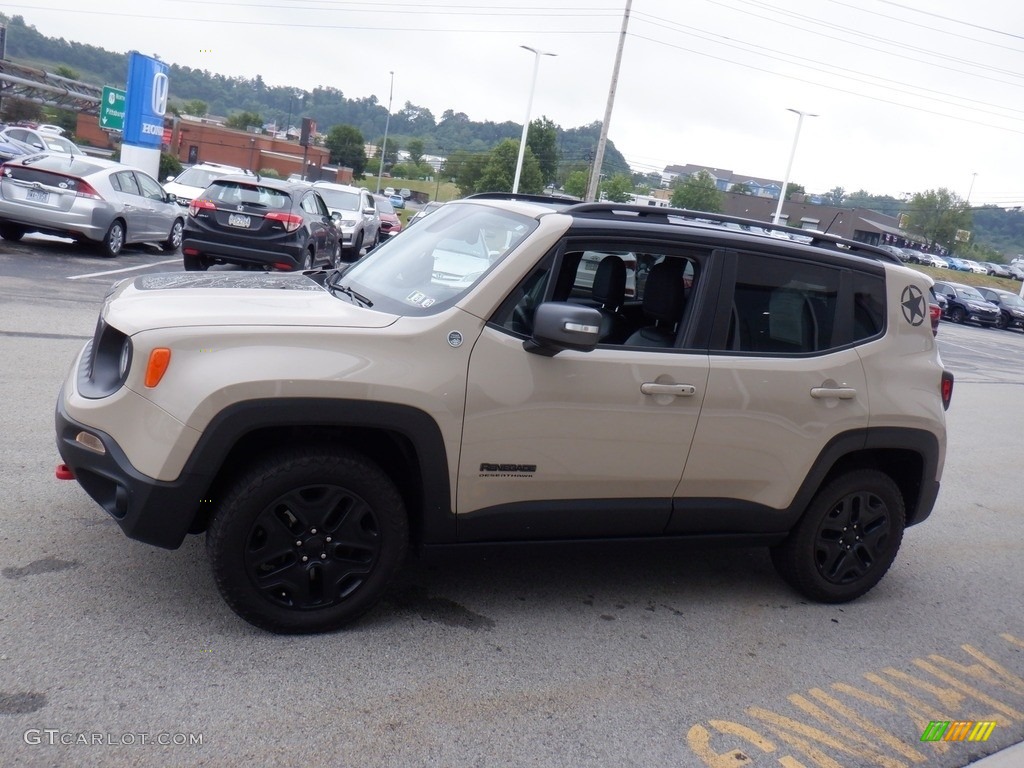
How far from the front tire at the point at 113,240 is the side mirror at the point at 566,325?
43.7 ft

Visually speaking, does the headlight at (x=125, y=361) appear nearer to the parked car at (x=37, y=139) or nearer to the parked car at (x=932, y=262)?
the parked car at (x=37, y=139)

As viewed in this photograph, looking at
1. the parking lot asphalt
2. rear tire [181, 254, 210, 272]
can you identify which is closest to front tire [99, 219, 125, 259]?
rear tire [181, 254, 210, 272]

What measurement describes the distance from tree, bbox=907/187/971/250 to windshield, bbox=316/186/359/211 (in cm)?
10076

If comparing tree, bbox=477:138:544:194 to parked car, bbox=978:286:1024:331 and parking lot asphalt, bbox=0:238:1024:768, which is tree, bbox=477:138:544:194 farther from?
parking lot asphalt, bbox=0:238:1024:768

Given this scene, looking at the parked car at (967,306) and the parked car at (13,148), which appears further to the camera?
the parked car at (967,306)

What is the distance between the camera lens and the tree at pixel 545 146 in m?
60.8

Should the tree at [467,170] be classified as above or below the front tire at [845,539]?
above

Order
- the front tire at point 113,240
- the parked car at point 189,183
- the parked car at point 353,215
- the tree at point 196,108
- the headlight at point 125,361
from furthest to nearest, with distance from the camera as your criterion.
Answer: the tree at point 196,108 < the parked car at point 189,183 < the parked car at point 353,215 < the front tire at point 113,240 < the headlight at point 125,361

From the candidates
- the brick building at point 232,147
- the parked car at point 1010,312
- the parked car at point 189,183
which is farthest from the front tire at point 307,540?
the brick building at point 232,147

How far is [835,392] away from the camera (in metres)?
4.77

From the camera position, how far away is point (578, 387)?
4.13 meters

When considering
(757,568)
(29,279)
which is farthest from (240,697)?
(29,279)

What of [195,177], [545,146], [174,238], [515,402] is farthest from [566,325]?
[545,146]

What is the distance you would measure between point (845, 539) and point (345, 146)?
8565 centimetres
